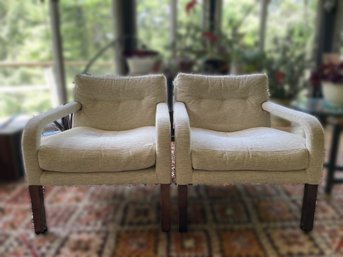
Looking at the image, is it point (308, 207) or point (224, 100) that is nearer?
point (308, 207)

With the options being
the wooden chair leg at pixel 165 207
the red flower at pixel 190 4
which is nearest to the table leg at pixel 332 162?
the wooden chair leg at pixel 165 207

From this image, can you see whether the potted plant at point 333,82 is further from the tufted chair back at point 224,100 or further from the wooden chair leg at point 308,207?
the wooden chair leg at point 308,207

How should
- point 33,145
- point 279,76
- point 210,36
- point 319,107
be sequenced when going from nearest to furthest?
point 33,145 < point 319,107 < point 279,76 < point 210,36

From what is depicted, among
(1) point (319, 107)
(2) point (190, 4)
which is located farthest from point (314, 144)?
(2) point (190, 4)

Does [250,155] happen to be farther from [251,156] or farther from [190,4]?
[190,4]

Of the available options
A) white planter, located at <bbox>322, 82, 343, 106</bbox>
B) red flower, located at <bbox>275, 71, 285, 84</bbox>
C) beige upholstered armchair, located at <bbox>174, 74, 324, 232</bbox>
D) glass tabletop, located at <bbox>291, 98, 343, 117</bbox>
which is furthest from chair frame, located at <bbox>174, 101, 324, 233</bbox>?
red flower, located at <bbox>275, 71, 285, 84</bbox>

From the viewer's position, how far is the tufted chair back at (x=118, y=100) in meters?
1.97

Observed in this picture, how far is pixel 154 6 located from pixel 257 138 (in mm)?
2377

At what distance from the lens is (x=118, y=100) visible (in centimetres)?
202

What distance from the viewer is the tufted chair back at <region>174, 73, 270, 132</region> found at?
1980 millimetres

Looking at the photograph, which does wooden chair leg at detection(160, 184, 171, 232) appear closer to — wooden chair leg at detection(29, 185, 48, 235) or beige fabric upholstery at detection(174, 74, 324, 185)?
beige fabric upholstery at detection(174, 74, 324, 185)

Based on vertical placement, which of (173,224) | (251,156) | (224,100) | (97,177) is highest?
(224,100)

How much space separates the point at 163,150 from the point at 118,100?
67 centimetres

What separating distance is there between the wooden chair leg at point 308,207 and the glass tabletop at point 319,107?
0.63m
